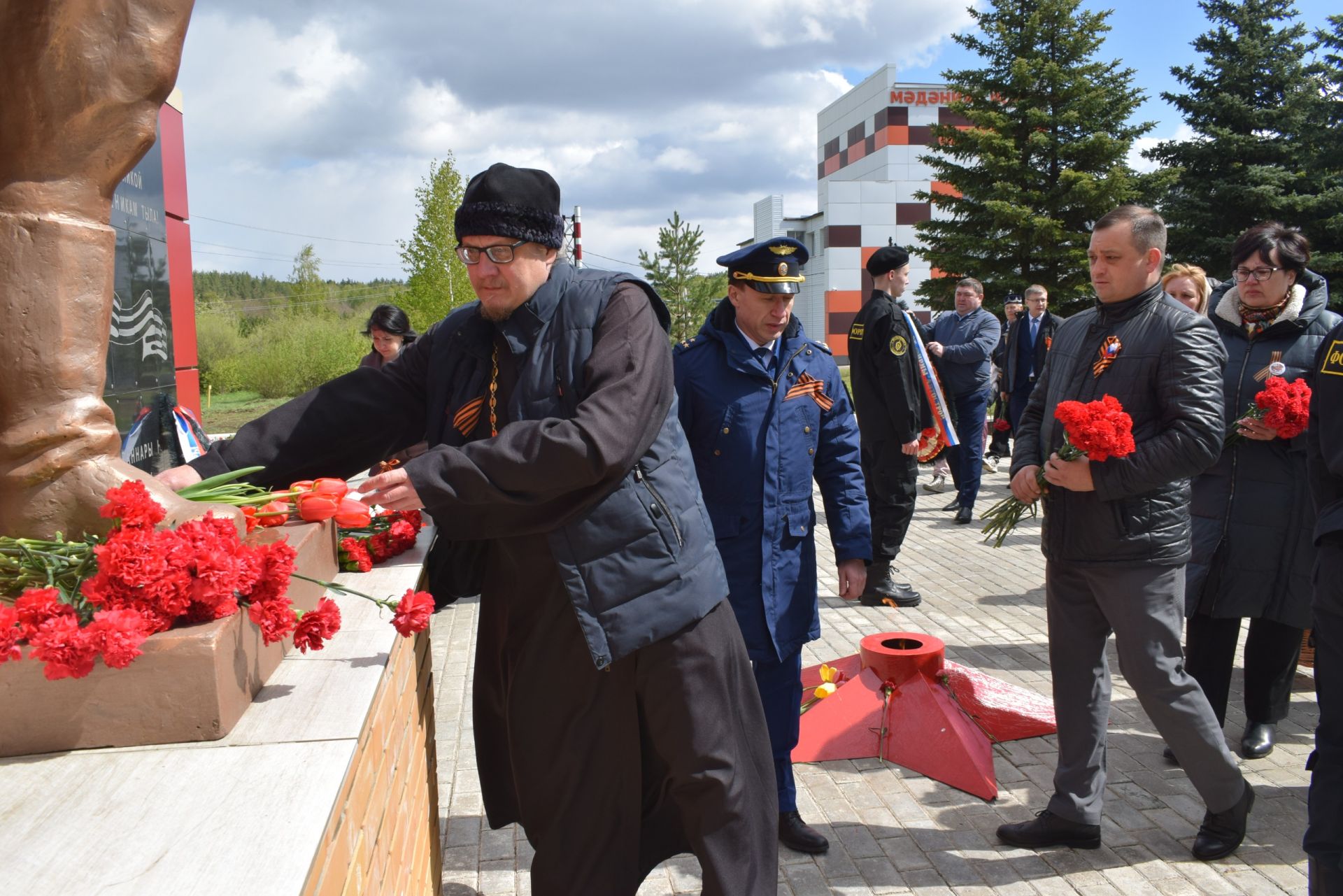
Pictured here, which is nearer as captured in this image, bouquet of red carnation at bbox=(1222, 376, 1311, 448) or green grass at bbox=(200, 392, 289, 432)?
bouquet of red carnation at bbox=(1222, 376, 1311, 448)

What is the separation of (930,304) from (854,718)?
2989 centimetres

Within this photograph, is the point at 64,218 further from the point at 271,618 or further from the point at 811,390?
the point at 811,390

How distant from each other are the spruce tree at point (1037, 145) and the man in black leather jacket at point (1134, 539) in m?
28.1

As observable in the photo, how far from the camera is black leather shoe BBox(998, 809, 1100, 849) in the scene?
11.4 ft

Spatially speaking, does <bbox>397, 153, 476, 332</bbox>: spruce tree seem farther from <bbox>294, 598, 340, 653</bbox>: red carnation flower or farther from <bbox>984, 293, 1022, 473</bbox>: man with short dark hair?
<bbox>294, 598, 340, 653</bbox>: red carnation flower

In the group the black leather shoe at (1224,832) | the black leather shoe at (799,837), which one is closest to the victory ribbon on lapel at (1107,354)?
the black leather shoe at (1224,832)

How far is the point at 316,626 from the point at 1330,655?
260 cm

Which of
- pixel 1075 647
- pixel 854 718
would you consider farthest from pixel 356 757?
pixel 854 718

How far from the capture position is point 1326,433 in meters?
2.79

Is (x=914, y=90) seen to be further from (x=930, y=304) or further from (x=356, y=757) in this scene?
(x=356, y=757)

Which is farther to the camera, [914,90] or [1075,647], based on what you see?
[914,90]

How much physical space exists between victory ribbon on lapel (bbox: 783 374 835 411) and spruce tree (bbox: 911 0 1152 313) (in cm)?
2818

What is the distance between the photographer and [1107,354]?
341 cm

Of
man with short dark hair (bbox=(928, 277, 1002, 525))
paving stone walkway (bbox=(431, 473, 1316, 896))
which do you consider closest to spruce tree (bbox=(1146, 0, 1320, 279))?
man with short dark hair (bbox=(928, 277, 1002, 525))
